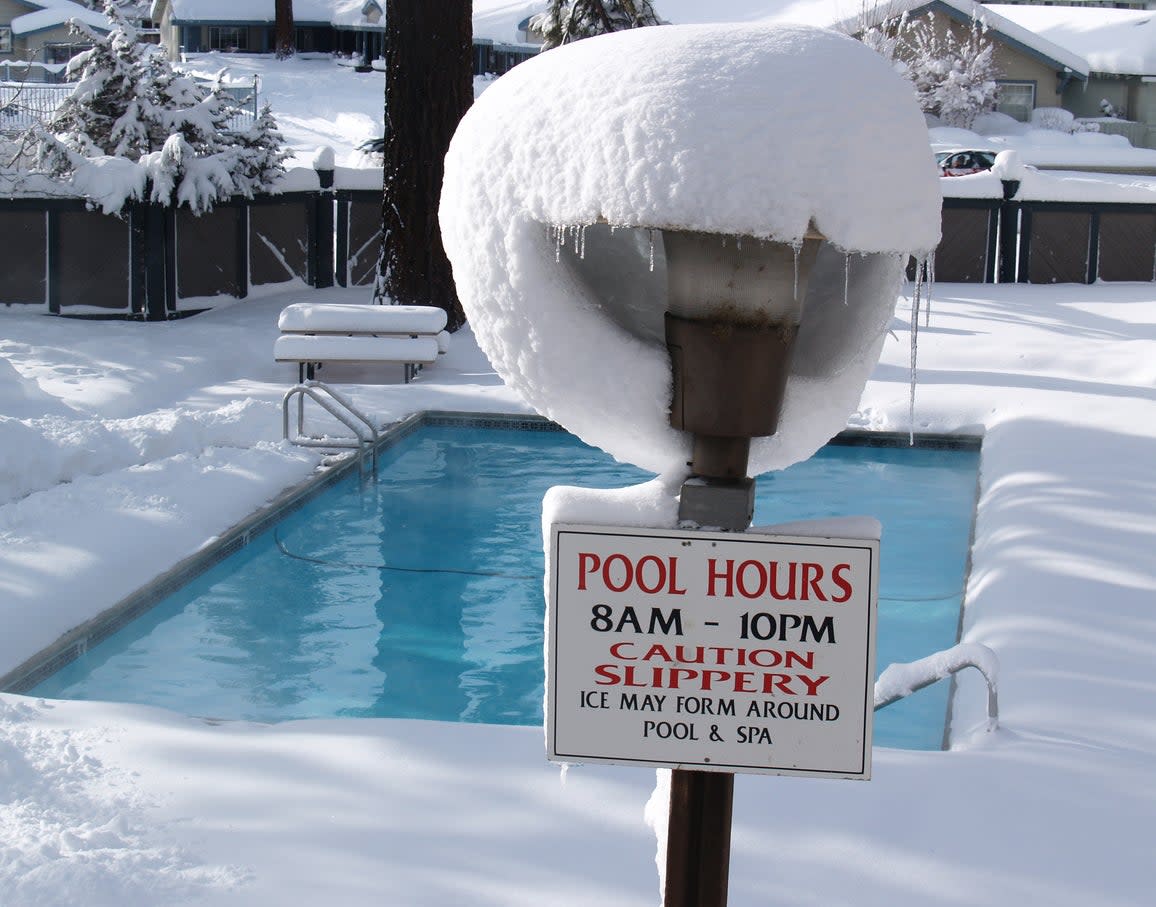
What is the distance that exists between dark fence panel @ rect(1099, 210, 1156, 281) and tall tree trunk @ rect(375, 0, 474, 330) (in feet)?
29.3

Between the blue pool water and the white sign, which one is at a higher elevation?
the white sign

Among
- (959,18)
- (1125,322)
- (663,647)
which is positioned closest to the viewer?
(663,647)

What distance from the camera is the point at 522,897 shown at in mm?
3178

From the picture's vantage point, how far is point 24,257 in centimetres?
1377

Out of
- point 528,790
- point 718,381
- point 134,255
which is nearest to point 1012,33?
point 134,255

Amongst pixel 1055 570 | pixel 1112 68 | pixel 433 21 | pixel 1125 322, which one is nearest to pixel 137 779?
pixel 1055 570

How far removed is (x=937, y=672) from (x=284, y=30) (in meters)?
47.2

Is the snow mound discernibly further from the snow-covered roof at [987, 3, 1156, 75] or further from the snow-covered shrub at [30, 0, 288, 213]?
the snow-covered roof at [987, 3, 1156, 75]

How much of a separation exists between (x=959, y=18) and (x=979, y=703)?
113 ft

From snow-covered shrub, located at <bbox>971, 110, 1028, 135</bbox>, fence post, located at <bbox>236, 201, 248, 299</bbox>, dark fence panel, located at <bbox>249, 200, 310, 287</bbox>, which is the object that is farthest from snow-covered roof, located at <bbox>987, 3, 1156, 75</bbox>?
fence post, located at <bbox>236, 201, 248, 299</bbox>

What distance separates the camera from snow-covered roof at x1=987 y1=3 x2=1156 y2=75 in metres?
38.0

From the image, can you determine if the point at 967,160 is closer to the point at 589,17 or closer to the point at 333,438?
Answer: the point at 589,17

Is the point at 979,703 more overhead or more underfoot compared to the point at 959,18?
more underfoot

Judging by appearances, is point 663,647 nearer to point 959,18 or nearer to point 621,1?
point 621,1
